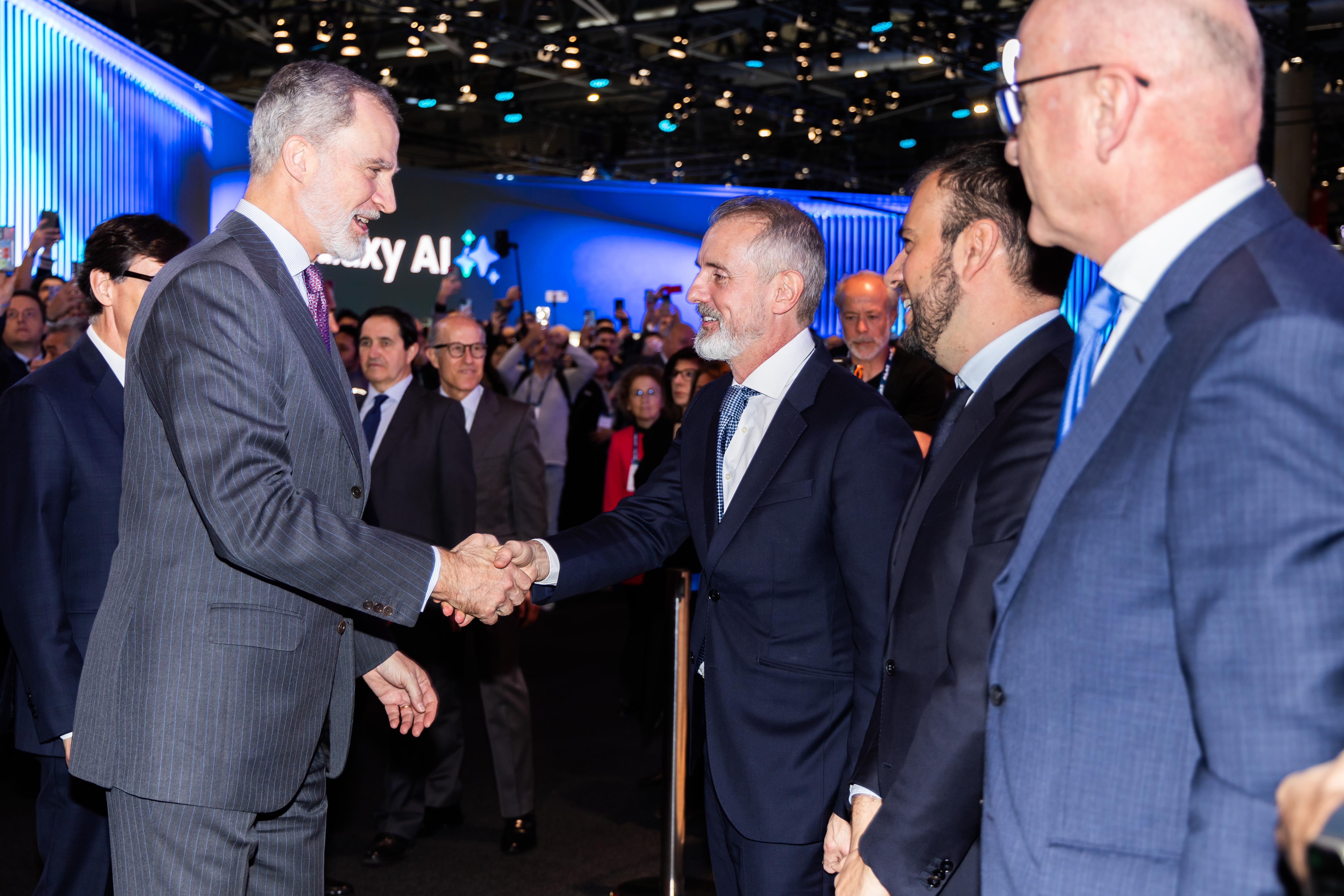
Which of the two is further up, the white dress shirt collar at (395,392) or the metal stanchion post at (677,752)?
the white dress shirt collar at (395,392)

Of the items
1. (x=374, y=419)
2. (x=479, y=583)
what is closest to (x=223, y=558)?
(x=479, y=583)

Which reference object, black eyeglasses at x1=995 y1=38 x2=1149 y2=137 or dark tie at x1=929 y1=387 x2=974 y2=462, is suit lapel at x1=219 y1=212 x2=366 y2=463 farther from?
black eyeglasses at x1=995 y1=38 x2=1149 y2=137

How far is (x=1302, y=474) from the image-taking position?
0.92 metres

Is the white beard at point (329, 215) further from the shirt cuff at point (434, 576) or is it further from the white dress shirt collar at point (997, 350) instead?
the white dress shirt collar at point (997, 350)

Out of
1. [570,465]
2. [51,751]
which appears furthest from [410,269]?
[51,751]

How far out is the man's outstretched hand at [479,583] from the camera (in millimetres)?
2283

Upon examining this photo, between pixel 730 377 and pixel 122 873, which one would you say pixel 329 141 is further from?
pixel 122 873

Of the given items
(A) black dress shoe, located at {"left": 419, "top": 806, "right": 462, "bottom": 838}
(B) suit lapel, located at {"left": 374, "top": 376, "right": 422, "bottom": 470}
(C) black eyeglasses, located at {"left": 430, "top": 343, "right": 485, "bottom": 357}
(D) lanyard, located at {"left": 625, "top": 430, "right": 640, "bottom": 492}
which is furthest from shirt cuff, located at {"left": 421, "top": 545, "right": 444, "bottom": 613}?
(D) lanyard, located at {"left": 625, "top": 430, "right": 640, "bottom": 492}

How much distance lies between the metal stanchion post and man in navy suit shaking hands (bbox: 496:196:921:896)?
1.08 meters

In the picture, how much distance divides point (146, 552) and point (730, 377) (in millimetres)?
1366

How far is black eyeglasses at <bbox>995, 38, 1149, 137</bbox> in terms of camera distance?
1.24m

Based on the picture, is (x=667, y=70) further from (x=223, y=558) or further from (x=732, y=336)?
(x=223, y=558)

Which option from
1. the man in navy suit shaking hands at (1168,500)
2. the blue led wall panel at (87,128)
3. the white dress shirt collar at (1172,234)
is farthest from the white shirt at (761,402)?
the blue led wall panel at (87,128)

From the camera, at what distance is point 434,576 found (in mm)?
2199
